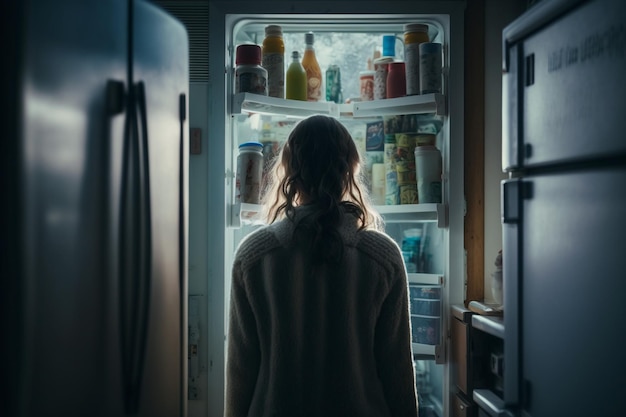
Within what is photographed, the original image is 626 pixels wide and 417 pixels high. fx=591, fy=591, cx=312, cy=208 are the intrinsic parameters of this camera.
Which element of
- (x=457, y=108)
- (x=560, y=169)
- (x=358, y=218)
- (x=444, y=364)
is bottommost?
(x=444, y=364)

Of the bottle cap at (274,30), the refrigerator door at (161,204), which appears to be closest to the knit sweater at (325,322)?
the refrigerator door at (161,204)

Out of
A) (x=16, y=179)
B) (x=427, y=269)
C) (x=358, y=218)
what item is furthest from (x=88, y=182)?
(x=427, y=269)

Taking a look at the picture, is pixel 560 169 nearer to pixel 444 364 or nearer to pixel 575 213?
pixel 575 213

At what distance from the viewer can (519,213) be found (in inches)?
54.2

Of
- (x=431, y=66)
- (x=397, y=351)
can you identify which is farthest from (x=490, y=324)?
(x=431, y=66)

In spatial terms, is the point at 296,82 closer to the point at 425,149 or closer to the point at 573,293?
the point at 425,149

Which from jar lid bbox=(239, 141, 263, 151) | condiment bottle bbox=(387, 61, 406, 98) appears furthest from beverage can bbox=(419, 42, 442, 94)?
jar lid bbox=(239, 141, 263, 151)

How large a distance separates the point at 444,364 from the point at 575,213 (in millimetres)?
1287

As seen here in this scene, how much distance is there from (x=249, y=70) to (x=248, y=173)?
0.39 m

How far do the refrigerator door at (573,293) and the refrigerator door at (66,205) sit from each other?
0.94 meters

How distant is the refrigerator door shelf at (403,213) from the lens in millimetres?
2256

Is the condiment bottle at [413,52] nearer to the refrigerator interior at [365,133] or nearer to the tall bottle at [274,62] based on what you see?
the refrigerator interior at [365,133]

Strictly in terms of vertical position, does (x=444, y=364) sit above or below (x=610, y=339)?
below

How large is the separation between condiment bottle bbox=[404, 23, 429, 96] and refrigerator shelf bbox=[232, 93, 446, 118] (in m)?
0.06
